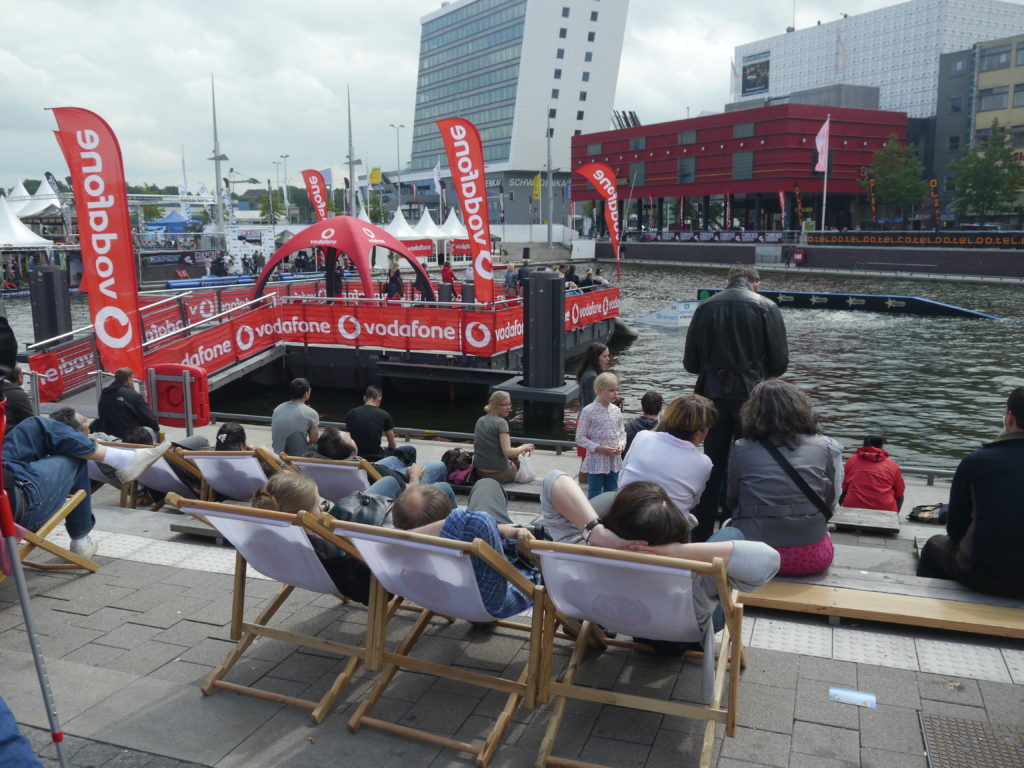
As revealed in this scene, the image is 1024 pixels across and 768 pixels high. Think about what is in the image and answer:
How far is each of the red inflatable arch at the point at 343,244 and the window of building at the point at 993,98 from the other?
218ft

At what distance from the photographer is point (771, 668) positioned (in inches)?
156

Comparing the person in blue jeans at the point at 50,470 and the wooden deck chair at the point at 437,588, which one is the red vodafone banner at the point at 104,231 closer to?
the person in blue jeans at the point at 50,470

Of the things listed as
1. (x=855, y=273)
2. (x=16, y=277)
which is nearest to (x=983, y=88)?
(x=855, y=273)

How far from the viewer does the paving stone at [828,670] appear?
12.6 feet

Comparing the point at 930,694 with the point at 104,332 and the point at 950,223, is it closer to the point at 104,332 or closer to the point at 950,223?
the point at 104,332

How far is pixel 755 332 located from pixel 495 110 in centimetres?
11900

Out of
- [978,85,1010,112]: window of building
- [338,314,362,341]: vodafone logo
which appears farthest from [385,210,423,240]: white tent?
[978,85,1010,112]: window of building

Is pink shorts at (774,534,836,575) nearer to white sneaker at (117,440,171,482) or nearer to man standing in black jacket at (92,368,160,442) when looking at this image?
white sneaker at (117,440,171,482)

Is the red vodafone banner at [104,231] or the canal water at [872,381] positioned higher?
the red vodafone banner at [104,231]

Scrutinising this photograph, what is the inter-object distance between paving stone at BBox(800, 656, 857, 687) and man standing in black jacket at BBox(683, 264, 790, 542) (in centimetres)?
155

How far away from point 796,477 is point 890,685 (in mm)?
1080

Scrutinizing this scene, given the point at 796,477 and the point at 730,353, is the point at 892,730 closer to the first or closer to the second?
the point at 796,477

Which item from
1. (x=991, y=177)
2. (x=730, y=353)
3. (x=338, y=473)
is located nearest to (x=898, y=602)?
(x=730, y=353)


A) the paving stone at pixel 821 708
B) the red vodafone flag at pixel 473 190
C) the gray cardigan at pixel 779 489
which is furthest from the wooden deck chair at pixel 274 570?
the red vodafone flag at pixel 473 190
